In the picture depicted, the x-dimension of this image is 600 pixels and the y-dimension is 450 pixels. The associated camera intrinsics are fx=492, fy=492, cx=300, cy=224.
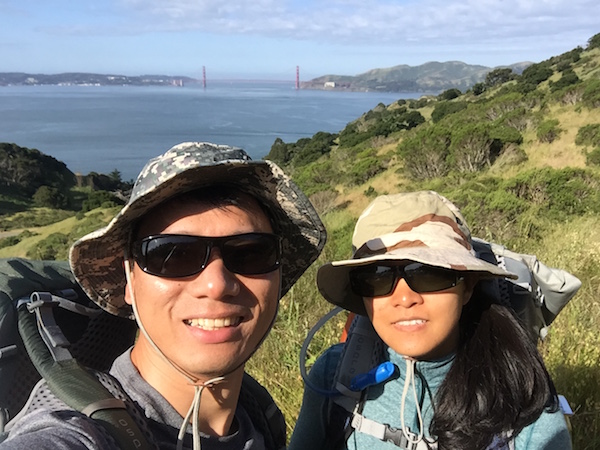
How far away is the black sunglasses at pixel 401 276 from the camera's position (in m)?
1.36

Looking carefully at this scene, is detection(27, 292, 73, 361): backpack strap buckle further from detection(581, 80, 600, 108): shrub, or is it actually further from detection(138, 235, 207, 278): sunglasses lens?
detection(581, 80, 600, 108): shrub

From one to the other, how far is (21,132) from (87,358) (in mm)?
94725

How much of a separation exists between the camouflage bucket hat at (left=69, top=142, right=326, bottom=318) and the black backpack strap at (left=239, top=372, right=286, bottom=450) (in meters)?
0.41

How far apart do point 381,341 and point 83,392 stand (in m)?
0.95

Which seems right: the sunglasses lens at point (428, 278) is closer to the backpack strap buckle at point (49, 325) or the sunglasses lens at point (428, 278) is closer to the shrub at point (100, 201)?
the backpack strap buckle at point (49, 325)

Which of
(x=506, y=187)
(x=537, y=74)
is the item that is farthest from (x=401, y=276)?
(x=537, y=74)

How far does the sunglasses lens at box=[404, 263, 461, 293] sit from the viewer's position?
135 cm

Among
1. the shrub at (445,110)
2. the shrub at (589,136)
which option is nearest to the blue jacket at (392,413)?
the shrub at (589,136)

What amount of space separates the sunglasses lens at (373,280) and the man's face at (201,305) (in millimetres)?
417

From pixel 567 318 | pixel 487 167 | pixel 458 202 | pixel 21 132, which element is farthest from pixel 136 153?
pixel 567 318

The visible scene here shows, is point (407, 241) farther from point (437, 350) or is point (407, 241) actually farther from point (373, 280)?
point (437, 350)

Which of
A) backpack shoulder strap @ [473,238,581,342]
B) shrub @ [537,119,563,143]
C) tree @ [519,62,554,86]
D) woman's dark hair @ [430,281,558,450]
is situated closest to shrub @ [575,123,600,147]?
shrub @ [537,119,563,143]

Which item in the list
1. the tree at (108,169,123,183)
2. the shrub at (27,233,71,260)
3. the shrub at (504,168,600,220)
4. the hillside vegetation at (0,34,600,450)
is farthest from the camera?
the tree at (108,169,123,183)

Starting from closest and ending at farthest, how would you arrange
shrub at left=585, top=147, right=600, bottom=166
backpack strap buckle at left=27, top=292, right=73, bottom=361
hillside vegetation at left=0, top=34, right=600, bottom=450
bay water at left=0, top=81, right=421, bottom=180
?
backpack strap buckle at left=27, top=292, right=73, bottom=361
hillside vegetation at left=0, top=34, right=600, bottom=450
shrub at left=585, top=147, right=600, bottom=166
bay water at left=0, top=81, right=421, bottom=180
